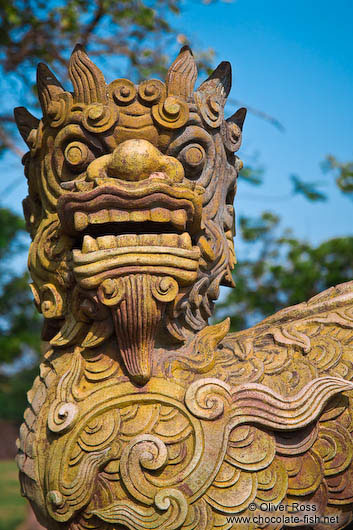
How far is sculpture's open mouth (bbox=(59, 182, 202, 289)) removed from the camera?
215cm

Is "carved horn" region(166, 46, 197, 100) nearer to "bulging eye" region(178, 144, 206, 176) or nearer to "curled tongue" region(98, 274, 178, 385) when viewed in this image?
"bulging eye" region(178, 144, 206, 176)

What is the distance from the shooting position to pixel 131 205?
2.18 m

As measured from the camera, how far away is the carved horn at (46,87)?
2518mm

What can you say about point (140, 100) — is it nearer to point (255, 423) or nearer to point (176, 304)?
point (176, 304)

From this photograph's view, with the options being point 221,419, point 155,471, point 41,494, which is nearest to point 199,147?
point 221,419

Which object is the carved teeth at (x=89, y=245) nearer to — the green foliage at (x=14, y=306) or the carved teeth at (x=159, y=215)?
the carved teeth at (x=159, y=215)

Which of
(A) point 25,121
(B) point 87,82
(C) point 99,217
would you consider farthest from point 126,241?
(A) point 25,121

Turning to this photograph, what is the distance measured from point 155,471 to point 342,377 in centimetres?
80

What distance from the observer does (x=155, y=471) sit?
81.7 inches

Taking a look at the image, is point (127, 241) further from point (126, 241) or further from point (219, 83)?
point (219, 83)

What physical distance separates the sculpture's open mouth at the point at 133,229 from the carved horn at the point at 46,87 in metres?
0.53

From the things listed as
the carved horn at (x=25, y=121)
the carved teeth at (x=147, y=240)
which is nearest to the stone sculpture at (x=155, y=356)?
the carved teeth at (x=147, y=240)

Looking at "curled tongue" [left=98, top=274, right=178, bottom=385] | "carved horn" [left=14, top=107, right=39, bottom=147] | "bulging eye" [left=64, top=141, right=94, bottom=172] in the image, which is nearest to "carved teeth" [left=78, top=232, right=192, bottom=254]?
"curled tongue" [left=98, top=274, right=178, bottom=385]

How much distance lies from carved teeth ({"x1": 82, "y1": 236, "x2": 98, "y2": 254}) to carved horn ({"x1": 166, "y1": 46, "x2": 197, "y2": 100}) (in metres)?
0.71
